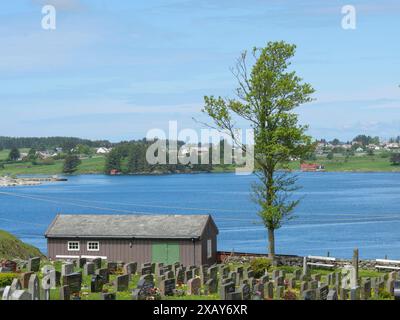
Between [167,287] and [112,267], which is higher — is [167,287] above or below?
above

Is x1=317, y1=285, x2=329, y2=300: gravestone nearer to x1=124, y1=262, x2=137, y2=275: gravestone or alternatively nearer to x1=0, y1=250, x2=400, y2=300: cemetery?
x1=0, y1=250, x2=400, y2=300: cemetery

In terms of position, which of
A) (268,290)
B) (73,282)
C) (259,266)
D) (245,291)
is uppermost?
(73,282)

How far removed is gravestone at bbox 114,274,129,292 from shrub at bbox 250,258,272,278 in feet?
32.3

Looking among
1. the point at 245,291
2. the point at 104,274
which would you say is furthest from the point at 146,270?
the point at 245,291

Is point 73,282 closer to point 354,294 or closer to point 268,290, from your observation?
point 268,290

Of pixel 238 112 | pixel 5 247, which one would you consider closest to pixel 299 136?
pixel 238 112

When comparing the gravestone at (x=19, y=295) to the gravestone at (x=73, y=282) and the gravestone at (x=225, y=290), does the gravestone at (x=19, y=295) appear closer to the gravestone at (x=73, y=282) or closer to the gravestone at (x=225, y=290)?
the gravestone at (x=73, y=282)

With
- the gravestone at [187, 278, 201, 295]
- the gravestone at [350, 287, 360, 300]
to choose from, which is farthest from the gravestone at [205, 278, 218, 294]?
the gravestone at [350, 287, 360, 300]

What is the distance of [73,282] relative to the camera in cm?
3095

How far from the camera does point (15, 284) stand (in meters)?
27.3

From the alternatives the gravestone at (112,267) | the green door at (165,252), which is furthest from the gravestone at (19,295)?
the green door at (165,252)

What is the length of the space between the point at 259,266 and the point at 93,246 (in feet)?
36.1
